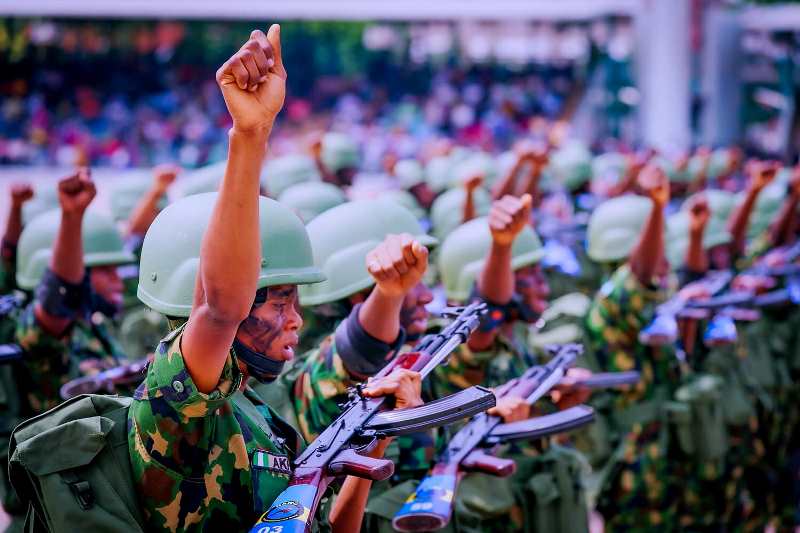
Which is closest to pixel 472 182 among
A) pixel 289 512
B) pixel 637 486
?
pixel 637 486

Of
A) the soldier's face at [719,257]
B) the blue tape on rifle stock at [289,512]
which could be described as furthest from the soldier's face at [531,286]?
the soldier's face at [719,257]

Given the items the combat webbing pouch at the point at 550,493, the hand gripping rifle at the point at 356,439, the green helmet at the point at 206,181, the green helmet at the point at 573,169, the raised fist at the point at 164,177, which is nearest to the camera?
the hand gripping rifle at the point at 356,439

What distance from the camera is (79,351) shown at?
511cm

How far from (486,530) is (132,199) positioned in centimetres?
479

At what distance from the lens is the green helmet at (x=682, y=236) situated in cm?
770

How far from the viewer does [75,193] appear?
14.0 feet

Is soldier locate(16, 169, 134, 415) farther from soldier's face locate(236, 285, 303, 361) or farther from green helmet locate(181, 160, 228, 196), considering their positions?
soldier's face locate(236, 285, 303, 361)

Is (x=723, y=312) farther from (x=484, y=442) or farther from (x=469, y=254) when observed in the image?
(x=484, y=442)

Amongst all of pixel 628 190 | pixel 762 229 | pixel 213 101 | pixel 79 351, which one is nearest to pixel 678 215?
pixel 628 190

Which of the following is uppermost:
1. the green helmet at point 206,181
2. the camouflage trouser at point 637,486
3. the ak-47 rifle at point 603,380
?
the green helmet at point 206,181

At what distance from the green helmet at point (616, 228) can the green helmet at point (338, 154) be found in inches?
100

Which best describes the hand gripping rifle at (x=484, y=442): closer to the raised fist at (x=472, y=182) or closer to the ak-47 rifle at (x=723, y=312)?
the ak-47 rifle at (x=723, y=312)

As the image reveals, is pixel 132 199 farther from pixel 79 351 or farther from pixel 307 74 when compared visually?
pixel 307 74

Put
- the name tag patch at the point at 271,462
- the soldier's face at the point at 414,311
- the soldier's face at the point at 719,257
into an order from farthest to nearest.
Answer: the soldier's face at the point at 719,257 → the soldier's face at the point at 414,311 → the name tag patch at the point at 271,462
